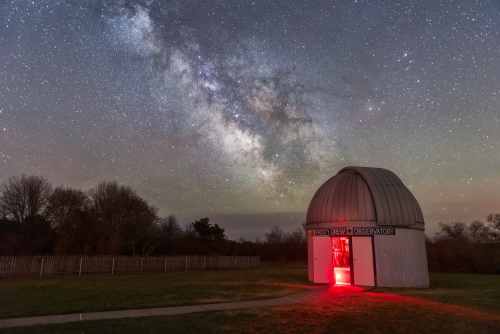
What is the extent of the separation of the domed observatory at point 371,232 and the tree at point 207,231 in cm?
3813

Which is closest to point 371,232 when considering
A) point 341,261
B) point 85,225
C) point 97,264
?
point 341,261

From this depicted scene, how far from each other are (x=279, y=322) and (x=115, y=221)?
39271mm

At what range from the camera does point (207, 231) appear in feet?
189

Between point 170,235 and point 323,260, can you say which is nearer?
point 323,260

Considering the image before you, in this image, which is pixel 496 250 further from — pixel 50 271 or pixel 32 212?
pixel 32 212

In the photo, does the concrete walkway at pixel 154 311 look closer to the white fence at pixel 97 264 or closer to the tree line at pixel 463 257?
the white fence at pixel 97 264

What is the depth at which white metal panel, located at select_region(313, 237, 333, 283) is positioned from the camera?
2012cm

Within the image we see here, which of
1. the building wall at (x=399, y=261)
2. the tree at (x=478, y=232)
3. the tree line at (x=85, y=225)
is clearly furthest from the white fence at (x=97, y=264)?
the tree at (x=478, y=232)

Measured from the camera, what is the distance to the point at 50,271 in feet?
89.8

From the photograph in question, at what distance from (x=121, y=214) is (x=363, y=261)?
1365 inches

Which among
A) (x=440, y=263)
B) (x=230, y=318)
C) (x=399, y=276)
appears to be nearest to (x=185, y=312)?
(x=230, y=318)

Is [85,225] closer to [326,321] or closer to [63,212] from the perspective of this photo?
[63,212]

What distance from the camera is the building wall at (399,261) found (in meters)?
18.6

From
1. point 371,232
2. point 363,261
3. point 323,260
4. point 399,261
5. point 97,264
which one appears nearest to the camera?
point 399,261
